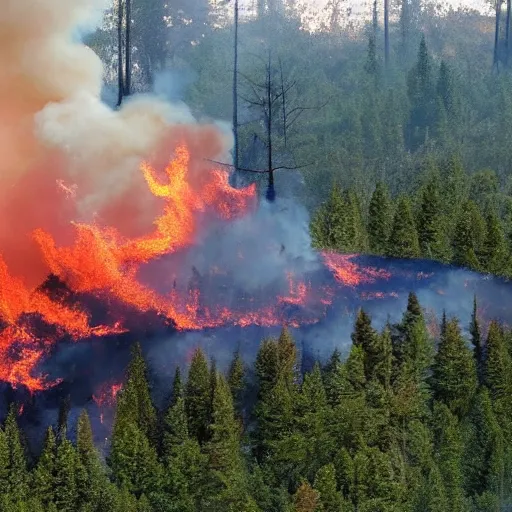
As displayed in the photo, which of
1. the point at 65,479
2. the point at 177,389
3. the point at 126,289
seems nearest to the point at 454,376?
the point at 177,389

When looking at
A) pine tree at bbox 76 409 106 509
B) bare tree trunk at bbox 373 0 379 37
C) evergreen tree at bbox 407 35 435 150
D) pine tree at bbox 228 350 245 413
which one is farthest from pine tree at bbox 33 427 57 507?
bare tree trunk at bbox 373 0 379 37

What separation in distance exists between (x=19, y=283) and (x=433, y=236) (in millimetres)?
19442

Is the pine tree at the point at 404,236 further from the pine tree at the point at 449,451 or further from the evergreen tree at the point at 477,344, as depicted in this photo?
the pine tree at the point at 449,451

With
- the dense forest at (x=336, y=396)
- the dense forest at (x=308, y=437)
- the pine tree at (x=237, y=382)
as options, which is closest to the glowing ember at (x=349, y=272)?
the dense forest at (x=336, y=396)

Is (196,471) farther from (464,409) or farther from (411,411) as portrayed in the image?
(464,409)

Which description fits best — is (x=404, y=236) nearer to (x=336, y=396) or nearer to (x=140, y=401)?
(x=336, y=396)

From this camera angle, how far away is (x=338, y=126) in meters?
52.9

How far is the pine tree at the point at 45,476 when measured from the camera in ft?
80.3

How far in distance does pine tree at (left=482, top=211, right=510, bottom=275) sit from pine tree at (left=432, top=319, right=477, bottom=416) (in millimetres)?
6370

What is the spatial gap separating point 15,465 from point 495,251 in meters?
23.3

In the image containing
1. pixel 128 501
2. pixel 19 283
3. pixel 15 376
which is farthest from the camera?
pixel 19 283

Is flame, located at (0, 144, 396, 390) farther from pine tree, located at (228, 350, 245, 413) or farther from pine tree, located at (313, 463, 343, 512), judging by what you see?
pine tree, located at (313, 463, 343, 512)

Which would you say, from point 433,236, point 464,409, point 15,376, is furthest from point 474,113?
point 15,376

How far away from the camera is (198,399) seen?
27656 millimetres
